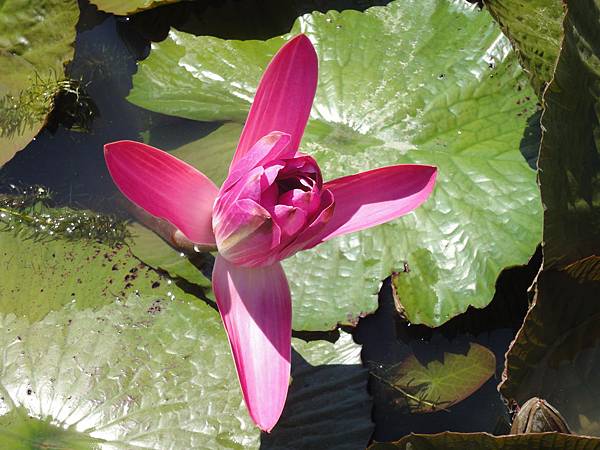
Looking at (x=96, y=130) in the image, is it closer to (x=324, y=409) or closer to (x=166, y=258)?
(x=166, y=258)

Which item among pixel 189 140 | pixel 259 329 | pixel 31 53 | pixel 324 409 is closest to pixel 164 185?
pixel 259 329

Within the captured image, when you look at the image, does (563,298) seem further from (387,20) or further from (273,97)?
(387,20)

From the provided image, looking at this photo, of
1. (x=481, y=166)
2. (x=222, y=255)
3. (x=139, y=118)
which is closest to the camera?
(x=222, y=255)

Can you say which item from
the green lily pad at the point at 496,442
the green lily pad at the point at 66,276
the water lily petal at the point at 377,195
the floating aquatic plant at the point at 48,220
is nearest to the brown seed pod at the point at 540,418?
the green lily pad at the point at 496,442

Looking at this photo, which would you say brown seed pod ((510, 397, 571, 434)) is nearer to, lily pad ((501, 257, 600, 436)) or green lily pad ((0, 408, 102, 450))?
lily pad ((501, 257, 600, 436))

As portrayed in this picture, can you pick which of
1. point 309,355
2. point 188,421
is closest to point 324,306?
point 309,355

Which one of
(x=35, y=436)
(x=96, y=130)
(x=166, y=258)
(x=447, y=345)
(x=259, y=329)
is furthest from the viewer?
(x=96, y=130)
